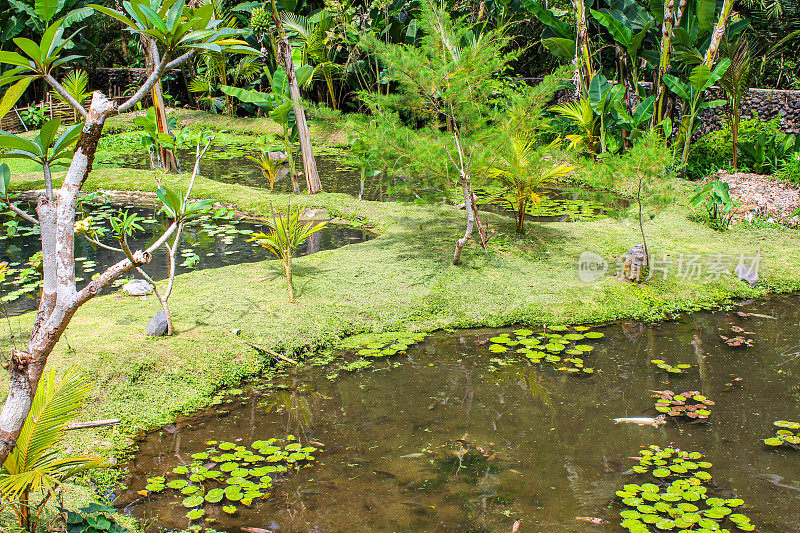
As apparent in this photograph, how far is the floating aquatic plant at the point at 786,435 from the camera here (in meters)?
3.02

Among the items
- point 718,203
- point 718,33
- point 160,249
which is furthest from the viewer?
point 718,33

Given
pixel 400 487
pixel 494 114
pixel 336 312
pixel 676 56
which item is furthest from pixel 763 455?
pixel 676 56

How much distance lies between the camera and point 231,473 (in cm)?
285

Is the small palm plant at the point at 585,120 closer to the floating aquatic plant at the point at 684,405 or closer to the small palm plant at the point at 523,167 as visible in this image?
the small palm plant at the point at 523,167

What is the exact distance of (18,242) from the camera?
6363 mm

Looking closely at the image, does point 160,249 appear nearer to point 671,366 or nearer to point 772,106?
point 671,366

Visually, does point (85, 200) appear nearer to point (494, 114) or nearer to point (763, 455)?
point (494, 114)

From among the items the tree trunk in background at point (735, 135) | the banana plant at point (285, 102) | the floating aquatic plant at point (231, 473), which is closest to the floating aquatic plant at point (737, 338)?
the floating aquatic plant at point (231, 473)

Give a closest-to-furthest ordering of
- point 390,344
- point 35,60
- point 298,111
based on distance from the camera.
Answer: point 35,60 → point 390,344 → point 298,111

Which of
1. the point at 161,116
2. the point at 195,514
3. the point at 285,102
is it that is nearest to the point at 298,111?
the point at 285,102

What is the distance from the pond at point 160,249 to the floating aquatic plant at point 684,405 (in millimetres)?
3522

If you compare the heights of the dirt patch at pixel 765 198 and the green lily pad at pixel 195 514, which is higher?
the dirt patch at pixel 765 198

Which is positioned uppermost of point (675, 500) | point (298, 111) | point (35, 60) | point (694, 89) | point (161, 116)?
point (35, 60)

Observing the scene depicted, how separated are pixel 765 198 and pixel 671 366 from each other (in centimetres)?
416
